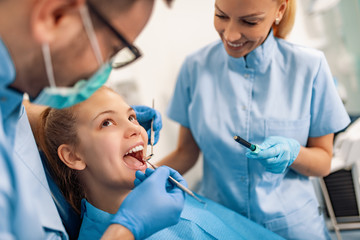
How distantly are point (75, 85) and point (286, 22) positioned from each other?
105cm

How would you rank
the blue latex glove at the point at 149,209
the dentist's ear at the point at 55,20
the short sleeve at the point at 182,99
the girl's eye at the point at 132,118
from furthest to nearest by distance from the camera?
1. the short sleeve at the point at 182,99
2. the girl's eye at the point at 132,118
3. the blue latex glove at the point at 149,209
4. the dentist's ear at the point at 55,20

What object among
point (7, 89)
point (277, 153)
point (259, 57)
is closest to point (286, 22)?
point (259, 57)

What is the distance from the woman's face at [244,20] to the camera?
1273 mm

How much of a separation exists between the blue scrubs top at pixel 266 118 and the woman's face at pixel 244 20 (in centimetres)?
8

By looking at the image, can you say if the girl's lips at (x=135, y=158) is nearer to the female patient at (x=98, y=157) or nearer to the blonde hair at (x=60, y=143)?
the female patient at (x=98, y=157)

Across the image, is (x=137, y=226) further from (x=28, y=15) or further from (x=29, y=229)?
(x=28, y=15)

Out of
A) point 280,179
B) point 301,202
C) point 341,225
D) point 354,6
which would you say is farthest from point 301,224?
point 354,6

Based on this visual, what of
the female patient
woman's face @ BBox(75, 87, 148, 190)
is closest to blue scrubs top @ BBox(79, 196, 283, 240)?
the female patient

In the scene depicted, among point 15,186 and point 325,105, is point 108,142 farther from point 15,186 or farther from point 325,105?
point 325,105

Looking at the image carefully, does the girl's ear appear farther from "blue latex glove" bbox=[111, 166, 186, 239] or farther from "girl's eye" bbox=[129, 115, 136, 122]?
"blue latex glove" bbox=[111, 166, 186, 239]

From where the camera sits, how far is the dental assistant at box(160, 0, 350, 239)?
1447 millimetres

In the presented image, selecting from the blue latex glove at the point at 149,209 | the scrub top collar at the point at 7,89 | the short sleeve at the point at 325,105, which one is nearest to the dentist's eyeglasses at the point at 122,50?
the scrub top collar at the point at 7,89

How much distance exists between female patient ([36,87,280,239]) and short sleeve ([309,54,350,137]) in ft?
1.96

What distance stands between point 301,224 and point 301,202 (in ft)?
0.31
